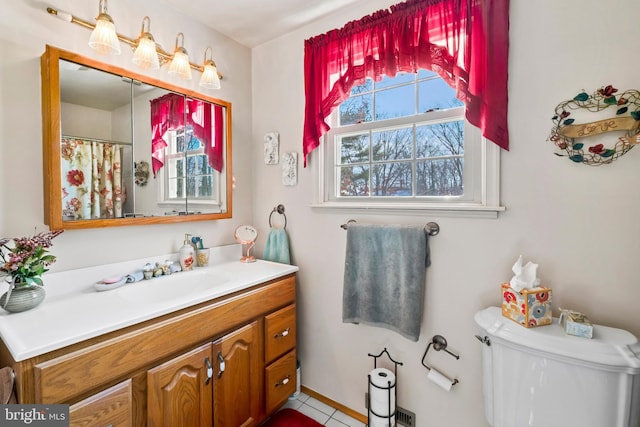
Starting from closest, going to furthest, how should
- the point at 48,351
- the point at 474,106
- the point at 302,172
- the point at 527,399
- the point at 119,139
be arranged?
the point at 48,351 → the point at 527,399 → the point at 474,106 → the point at 119,139 → the point at 302,172

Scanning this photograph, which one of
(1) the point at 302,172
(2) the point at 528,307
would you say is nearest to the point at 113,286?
(1) the point at 302,172

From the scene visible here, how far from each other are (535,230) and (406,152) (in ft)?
2.31

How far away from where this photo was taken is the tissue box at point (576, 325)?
1014mm

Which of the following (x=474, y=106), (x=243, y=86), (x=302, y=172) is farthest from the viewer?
(x=243, y=86)

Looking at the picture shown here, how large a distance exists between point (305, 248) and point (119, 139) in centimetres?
119

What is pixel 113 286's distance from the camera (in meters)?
1.39

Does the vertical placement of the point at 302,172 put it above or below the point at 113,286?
above

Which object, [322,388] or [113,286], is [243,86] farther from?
[322,388]

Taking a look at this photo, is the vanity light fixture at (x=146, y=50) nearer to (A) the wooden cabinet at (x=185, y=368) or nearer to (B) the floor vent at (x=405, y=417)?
(A) the wooden cabinet at (x=185, y=368)

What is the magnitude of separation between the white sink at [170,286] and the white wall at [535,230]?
0.74 meters

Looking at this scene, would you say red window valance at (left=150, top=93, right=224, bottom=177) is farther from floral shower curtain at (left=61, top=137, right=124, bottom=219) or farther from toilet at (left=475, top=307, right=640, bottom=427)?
toilet at (left=475, top=307, right=640, bottom=427)

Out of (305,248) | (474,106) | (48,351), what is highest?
(474,106)

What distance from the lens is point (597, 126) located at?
1094mm

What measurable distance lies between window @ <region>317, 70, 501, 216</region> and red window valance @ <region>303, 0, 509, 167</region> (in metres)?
0.12
